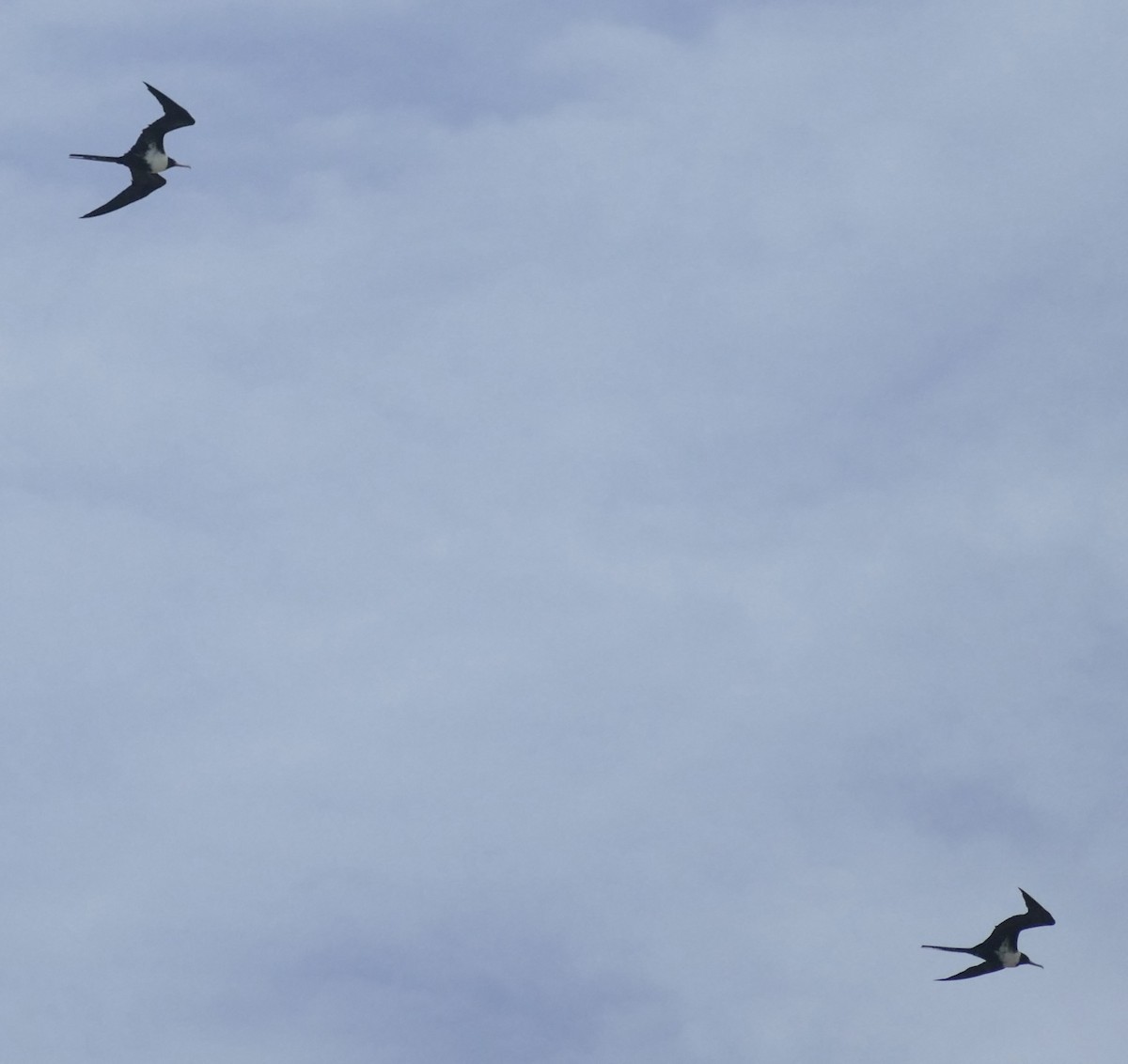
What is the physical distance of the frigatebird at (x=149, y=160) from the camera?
1917 inches

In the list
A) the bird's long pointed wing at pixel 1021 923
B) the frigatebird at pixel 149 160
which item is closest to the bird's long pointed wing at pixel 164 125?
the frigatebird at pixel 149 160

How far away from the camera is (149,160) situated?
5000 centimetres

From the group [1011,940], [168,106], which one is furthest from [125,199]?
[1011,940]

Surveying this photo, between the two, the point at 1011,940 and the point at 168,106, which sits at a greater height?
the point at 168,106

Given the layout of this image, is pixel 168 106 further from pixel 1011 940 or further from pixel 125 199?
pixel 1011 940

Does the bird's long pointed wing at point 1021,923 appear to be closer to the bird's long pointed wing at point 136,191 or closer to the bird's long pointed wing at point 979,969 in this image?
the bird's long pointed wing at point 979,969

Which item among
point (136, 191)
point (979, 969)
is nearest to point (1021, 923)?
point (979, 969)

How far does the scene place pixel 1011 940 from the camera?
2000 inches

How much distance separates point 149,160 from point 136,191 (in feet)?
3.57

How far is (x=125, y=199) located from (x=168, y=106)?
13.0 ft

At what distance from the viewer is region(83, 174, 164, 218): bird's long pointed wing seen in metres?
49.6

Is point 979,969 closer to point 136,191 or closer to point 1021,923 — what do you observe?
point 1021,923

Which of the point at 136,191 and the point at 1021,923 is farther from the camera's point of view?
the point at 136,191

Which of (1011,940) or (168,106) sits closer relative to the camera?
(168,106)
